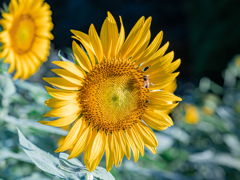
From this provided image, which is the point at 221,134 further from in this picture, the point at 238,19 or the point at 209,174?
→ the point at 238,19

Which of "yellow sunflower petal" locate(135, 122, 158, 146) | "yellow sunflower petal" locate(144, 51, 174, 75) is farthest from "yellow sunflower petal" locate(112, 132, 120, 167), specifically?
"yellow sunflower petal" locate(144, 51, 174, 75)

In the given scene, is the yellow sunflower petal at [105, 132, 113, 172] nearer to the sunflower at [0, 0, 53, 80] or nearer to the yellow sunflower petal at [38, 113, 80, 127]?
the yellow sunflower petal at [38, 113, 80, 127]

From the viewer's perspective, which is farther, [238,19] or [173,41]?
[173,41]

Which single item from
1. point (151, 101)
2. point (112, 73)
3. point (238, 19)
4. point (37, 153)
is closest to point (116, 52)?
point (112, 73)

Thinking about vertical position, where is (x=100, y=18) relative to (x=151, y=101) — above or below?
above

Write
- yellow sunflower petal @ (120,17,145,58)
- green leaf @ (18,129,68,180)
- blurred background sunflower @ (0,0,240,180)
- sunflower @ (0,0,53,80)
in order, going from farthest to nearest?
1. blurred background sunflower @ (0,0,240,180)
2. sunflower @ (0,0,53,80)
3. yellow sunflower petal @ (120,17,145,58)
4. green leaf @ (18,129,68,180)

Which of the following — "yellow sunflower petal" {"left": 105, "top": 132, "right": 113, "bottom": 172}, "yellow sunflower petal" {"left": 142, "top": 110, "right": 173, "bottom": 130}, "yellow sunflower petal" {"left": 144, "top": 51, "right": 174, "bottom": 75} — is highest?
"yellow sunflower petal" {"left": 144, "top": 51, "right": 174, "bottom": 75}
